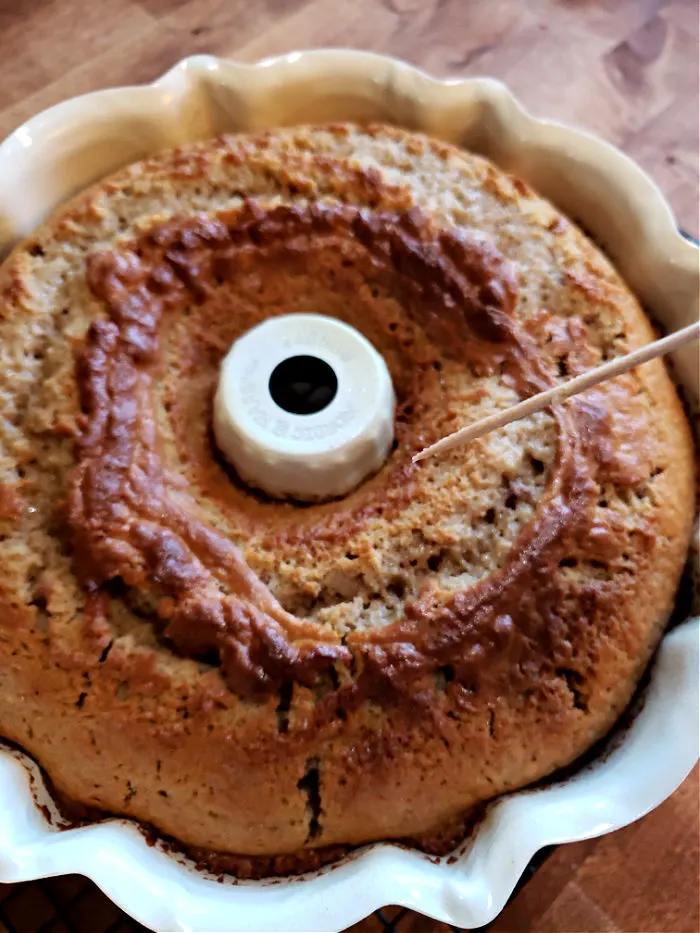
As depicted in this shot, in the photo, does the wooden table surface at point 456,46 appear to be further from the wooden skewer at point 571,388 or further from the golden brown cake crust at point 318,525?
the wooden skewer at point 571,388

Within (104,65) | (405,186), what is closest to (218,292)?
(405,186)

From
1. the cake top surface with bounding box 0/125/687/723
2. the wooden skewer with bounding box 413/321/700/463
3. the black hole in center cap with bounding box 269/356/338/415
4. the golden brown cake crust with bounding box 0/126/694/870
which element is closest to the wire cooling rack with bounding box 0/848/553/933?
the golden brown cake crust with bounding box 0/126/694/870

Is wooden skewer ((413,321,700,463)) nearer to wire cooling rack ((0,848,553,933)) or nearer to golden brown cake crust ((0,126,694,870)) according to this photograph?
golden brown cake crust ((0,126,694,870))

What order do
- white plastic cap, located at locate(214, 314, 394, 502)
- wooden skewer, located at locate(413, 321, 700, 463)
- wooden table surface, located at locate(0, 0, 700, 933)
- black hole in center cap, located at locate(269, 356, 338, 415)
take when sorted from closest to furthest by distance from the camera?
wooden skewer, located at locate(413, 321, 700, 463) → white plastic cap, located at locate(214, 314, 394, 502) → black hole in center cap, located at locate(269, 356, 338, 415) → wooden table surface, located at locate(0, 0, 700, 933)

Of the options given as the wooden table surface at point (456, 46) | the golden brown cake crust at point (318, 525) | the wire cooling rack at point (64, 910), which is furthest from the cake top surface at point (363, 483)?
the wooden table surface at point (456, 46)

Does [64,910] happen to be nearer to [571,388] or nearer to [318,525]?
[318,525]
